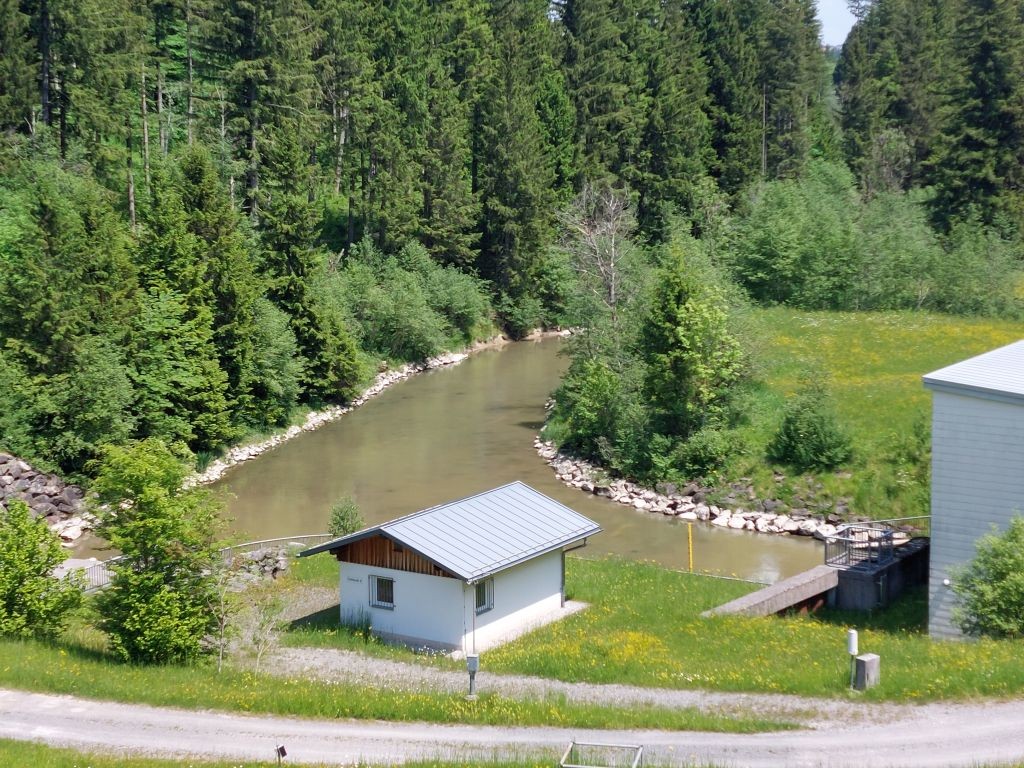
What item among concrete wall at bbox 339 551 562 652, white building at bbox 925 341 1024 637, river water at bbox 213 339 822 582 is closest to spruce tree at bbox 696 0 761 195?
river water at bbox 213 339 822 582

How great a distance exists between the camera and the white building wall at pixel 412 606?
76.3 ft

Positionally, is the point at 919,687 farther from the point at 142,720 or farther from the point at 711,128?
the point at 711,128

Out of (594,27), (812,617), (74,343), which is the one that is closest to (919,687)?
(812,617)

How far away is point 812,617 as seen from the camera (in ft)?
87.6

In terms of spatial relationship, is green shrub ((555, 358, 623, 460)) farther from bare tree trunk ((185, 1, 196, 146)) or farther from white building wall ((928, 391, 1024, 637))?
bare tree trunk ((185, 1, 196, 146))

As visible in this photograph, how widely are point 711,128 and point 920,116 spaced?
16.8 metres

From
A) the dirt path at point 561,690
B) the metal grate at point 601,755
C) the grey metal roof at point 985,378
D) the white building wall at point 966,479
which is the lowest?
the dirt path at point 561,690

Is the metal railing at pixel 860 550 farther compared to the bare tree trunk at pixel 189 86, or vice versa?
the bare tree trunk at pixel 189 86

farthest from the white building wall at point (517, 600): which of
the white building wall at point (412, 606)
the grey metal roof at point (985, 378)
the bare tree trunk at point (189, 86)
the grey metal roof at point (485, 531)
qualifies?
the bare tree trunk at point (189, 86)

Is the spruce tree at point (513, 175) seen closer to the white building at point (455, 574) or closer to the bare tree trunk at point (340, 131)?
the bare tree trunk at point (340, 131)

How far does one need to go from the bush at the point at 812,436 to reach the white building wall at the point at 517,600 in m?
14.9

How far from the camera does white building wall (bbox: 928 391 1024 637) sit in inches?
941

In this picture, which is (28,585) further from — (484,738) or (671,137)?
(671,137)

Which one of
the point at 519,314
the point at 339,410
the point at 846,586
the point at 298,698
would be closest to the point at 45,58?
the point at 339,410
